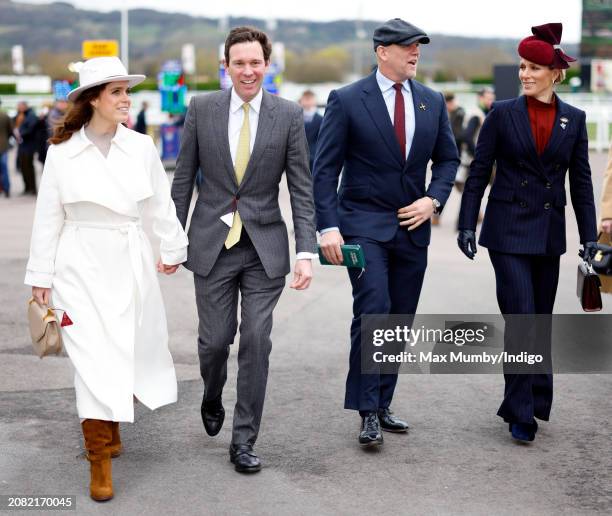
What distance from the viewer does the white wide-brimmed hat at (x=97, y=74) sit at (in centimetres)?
515

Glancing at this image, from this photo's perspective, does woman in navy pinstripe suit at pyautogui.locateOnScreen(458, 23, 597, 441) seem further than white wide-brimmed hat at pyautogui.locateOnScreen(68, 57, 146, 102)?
Yes

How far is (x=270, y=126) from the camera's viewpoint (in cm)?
550

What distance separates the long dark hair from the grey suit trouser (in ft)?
2.97

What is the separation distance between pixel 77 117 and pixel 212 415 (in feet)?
5.35

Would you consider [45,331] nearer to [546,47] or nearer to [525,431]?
[525,431]

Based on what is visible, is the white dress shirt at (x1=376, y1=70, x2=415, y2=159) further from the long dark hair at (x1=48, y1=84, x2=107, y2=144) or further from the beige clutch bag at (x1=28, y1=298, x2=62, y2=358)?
the beige clutch bag at (x1=28, y1=298, x2=62, y2=358)

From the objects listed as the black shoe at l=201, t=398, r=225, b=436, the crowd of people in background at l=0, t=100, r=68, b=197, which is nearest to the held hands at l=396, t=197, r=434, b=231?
the black shoe at l=201, t=398, r=225, b=436

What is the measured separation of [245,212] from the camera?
552 centimetres

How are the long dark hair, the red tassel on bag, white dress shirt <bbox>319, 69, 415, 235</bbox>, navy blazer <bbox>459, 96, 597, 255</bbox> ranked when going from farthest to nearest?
navy blazer <bbox>459, 96, 597, 255</bbox>
white dress shirt <bbox>319, 69, 415, 235</bbox>
the long dark hair
the red tassel on bag

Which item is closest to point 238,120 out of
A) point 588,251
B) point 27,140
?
point 588,251

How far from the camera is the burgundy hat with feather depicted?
5934 millimetres

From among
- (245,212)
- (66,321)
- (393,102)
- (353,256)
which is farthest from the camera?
(393,102)

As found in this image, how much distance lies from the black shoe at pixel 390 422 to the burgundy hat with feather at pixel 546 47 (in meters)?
1.97

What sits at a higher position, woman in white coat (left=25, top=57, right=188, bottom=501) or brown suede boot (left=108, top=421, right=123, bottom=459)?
woman in white coat (left=25, top=57, right=188, bottom=501)
